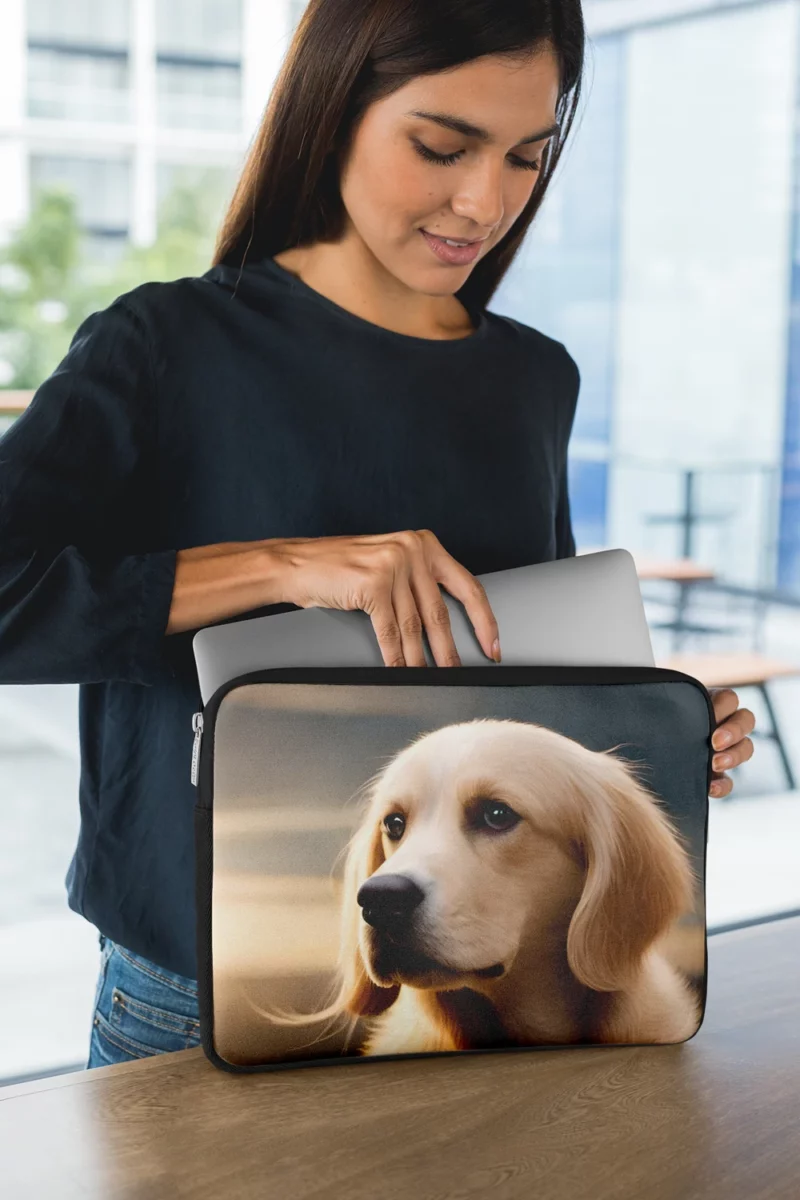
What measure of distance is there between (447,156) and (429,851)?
0.44 metres

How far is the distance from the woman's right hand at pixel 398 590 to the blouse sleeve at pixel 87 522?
0.08 m

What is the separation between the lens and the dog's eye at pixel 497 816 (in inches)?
25.7

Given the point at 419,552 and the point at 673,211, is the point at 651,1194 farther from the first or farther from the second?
the point at 673,211

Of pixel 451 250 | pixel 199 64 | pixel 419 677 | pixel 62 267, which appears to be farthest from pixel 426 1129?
pixel 199 64

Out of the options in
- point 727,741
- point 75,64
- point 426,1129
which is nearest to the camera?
point 426,1129

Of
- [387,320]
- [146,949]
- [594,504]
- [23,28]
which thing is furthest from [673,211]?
[146,949]

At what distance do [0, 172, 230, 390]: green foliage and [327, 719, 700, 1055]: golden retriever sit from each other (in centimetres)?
319

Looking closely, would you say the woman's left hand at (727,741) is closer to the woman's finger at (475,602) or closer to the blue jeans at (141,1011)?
the woman's finger at (475,602)

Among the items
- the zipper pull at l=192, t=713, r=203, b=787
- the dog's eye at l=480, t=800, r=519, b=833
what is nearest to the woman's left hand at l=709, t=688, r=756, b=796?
the dog's eye at l=480, t=800, r=519, b=833

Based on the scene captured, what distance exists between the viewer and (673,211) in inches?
166

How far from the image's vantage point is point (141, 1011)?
2.81 feet

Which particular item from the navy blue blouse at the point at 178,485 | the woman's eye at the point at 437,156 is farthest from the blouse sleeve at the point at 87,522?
the woman's eye at the point at 437,156

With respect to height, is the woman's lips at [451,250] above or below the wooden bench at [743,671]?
above

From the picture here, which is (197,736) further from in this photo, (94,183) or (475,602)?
(94,183)
